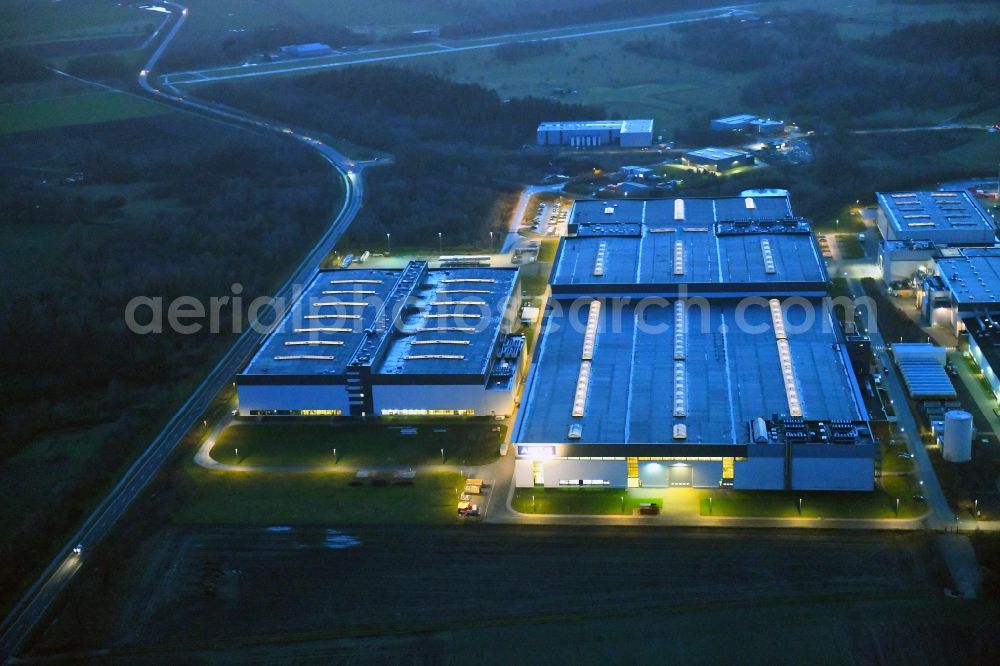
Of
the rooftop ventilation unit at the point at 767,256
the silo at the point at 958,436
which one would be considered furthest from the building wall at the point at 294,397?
the silo at the point at 958,436

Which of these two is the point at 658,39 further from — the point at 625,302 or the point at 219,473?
the point at 219,473

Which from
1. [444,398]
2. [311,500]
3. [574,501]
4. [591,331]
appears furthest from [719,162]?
[311,500]

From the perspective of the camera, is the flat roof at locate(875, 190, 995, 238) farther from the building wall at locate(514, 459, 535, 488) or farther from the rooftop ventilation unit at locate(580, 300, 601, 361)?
the building wall at locate(514, 459, 535, 488)

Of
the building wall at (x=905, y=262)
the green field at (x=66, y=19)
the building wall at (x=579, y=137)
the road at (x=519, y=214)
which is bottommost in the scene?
the building wall at (x=905, y=262)

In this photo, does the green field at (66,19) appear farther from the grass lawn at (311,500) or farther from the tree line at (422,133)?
the grass lawn at (311,500)

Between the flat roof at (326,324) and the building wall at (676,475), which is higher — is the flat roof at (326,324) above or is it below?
above

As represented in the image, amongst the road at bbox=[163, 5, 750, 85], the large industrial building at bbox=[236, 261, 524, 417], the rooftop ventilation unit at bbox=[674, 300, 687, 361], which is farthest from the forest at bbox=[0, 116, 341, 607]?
the rooftop ventilation unit at bbox=[674, 300, 687, 361]

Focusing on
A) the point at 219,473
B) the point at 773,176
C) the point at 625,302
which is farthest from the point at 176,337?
the point at 773,176
